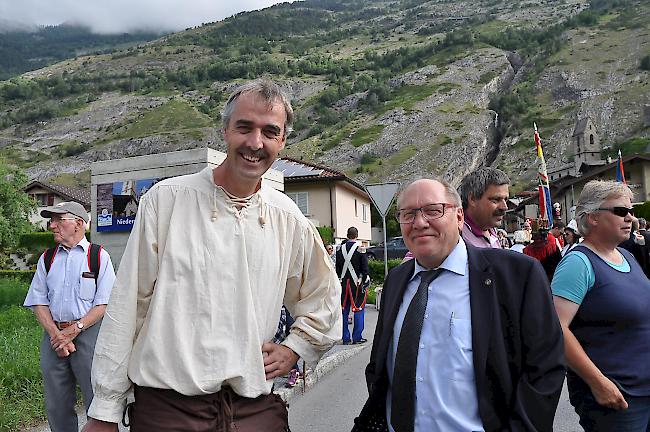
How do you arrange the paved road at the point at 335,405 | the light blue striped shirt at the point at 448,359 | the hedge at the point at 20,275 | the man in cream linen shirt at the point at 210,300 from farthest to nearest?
the hedge at the point at 20,275 < the paved road at the point at 335,405 < the light blue striped shirt at the point at 448,359 < the man in cream linen shirt at the point at 210,300

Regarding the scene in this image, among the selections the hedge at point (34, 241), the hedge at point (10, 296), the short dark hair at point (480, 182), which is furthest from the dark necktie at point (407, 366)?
the hedge at point (34, 241)

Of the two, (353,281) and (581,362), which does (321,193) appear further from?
(581,362)

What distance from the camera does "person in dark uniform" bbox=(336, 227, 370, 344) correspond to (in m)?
10.5

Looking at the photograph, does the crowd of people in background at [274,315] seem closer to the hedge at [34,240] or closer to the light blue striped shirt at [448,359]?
the light blue striped shirt at [448,359]

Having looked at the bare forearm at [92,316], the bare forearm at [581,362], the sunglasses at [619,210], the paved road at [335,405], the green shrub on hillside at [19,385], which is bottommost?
the paved road at [335,405]

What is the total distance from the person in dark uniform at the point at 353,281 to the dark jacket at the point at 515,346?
8.30 metres

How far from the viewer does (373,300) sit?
18031mm

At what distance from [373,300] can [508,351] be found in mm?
16054

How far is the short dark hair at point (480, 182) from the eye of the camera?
3951 mm

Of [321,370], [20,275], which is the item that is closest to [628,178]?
[20,275]

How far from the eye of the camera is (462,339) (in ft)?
7.18

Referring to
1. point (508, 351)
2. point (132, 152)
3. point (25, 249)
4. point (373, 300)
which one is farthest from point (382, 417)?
point (132, 152)

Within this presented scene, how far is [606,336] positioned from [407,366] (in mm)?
1359

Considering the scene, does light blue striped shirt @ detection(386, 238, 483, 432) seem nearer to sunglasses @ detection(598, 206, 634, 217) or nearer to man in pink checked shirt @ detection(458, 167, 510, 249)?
sunglasses @ detection(598, 206, 634, 217)
